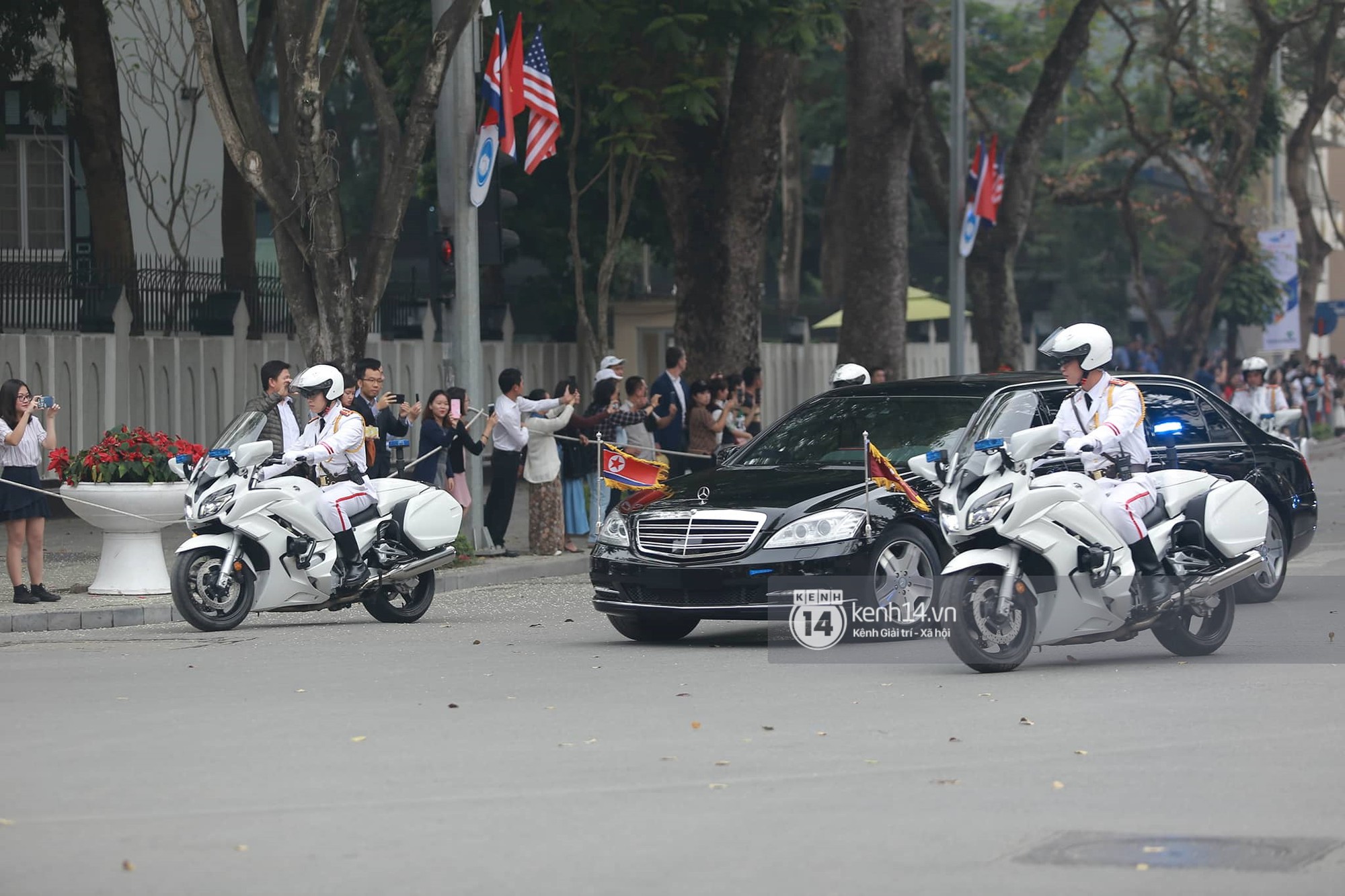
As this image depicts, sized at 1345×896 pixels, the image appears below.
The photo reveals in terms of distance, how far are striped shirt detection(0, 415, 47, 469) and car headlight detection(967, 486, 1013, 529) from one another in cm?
765

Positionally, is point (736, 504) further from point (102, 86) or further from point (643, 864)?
point (102, 86)

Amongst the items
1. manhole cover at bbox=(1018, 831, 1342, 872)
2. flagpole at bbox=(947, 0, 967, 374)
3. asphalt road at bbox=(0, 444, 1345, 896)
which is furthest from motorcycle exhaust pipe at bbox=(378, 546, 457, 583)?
flagpole at bbox=(947, 0, 967, 374)

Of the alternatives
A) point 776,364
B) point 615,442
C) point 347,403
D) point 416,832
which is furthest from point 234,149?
point 776,364

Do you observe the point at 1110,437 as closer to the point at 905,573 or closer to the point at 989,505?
the point at 989,505

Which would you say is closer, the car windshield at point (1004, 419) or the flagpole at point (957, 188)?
the car windshield at point (1004, 419)

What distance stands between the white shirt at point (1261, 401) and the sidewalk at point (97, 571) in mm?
10396

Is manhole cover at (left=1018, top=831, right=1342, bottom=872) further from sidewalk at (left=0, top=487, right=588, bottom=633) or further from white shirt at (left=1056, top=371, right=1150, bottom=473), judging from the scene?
sidewalk at (left=0, top=487, right=588, bottom=633)

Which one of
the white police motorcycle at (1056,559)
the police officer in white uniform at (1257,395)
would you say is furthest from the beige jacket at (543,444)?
the police officer in white uniform at (1257,395)

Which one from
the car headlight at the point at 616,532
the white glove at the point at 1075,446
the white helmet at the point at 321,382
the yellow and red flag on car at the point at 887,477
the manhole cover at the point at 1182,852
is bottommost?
the manhole cover at the point at 1182,852

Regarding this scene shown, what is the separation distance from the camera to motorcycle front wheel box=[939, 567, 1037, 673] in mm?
10297

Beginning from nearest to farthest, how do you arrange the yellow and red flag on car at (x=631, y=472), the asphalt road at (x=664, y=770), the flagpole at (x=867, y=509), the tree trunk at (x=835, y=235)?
the asphalt road at (x=664, y=770) → the flagpole at (x=867, y=509) → the yellow and red flag on car at (x=631, y=472) → the tree trunk at (x=835, y=235)

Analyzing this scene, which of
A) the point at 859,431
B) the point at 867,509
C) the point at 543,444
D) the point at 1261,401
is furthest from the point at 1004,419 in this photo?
the point at 1261,401

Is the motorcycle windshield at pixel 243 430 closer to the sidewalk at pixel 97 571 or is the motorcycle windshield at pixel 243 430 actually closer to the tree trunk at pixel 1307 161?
the sidewalk at pixel 97 571

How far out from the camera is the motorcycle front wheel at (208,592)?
1303cm
